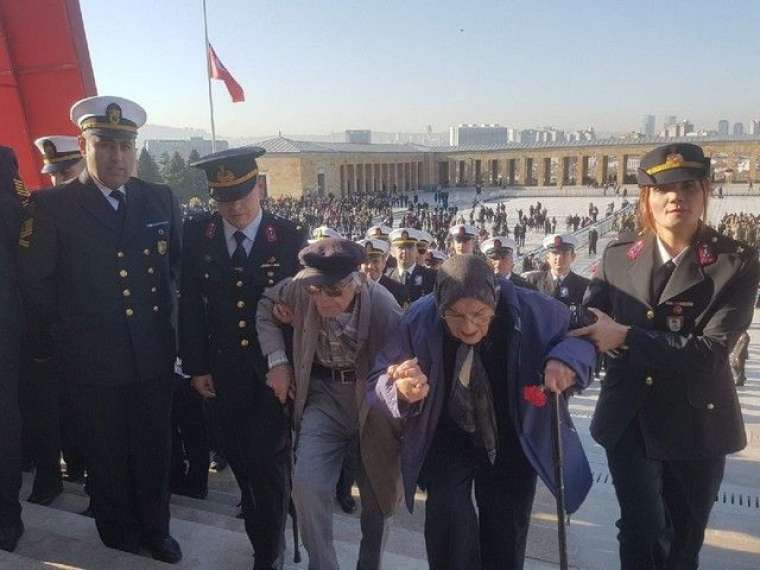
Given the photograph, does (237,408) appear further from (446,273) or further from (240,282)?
(446,273)

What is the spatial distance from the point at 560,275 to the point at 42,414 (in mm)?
5578

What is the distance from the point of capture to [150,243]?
3312 mm

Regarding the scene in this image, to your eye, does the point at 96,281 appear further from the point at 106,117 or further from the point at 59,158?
the point at 59,158

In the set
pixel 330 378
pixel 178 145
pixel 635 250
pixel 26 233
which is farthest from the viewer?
pixel 178 145

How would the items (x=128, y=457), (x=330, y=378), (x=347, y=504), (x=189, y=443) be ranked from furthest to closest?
(x=189, y=443)
(x=347, y=504)
(x=128, y=457)
(x=330, y=378)

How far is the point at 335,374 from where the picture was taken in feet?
9.75

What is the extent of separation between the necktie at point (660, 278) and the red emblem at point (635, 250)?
0.13 meters

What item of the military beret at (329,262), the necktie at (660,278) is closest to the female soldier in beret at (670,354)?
the necktie at (660,278)

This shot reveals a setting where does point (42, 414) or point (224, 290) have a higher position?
point (224, 290)

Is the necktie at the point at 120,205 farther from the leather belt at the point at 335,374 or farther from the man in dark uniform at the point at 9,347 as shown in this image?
the leather belt at the point at 335,374

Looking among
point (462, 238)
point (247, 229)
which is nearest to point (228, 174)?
point (247, 229)

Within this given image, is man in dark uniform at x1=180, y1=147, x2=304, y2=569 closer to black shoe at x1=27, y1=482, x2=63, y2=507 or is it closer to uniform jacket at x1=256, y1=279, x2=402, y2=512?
uniform jacket at x1=256, y1=279, x2=402, y2=512

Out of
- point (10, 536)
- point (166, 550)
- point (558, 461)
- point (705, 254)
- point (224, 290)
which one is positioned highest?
point (705, 254)

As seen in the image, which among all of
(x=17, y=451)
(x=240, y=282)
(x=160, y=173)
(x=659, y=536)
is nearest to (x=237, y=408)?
(x=240, y=282)
